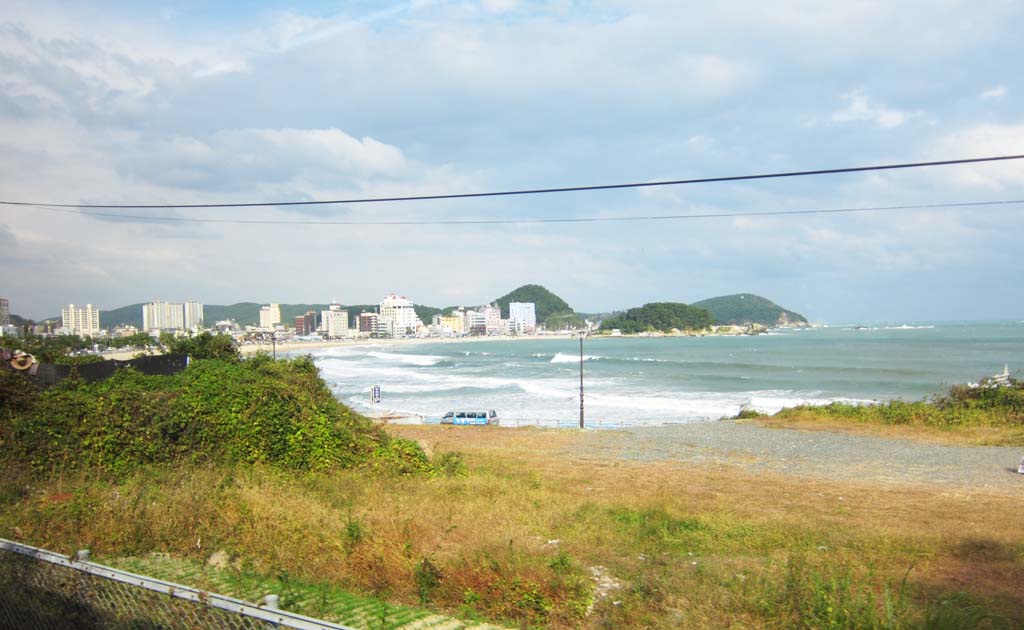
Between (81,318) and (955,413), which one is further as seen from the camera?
(81,318)

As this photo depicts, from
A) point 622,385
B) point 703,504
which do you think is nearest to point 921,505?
point 703,504

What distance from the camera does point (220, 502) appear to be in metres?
6.87

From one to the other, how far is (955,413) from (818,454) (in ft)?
32.2

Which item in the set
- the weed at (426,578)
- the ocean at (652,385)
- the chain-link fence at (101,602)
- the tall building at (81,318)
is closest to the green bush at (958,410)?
the ocean at (652,385)

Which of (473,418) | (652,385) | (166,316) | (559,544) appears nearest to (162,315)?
(166,316)

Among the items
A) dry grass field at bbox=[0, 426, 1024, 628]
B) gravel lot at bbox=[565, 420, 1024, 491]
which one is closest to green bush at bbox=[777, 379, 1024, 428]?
gravel lot at bbox=[565, 420, 1024, 491]

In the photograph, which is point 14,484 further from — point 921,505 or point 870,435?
point 870,435

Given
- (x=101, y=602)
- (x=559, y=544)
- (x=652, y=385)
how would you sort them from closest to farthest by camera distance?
1. (x=101, y=602)
2. (x=559, y=544)
3. (x=652, y=385)

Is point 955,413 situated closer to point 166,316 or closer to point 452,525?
point 452,525

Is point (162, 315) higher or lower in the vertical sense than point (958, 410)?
higher

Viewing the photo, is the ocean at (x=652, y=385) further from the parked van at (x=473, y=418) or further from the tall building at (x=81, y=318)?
the tall building at (x=81, y=318)

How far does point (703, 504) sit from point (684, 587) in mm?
6235

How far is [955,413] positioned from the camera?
1011 inches

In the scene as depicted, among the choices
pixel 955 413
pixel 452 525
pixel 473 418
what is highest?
pixel 452 525
